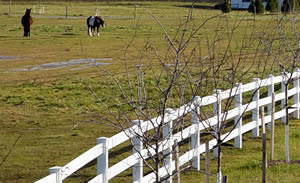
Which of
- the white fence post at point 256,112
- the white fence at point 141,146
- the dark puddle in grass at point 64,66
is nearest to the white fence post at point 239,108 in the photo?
the white fence at point 141,146

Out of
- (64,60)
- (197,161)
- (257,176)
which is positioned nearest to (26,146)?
(197,161)

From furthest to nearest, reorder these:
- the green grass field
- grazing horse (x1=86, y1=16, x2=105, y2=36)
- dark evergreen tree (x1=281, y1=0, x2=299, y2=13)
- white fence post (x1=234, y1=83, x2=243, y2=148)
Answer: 1. grazing horse (x1=86, y1=16, x2=105, y2=36)
2. dark evergreen tree (x1=281, y1=0, x2=299, y2=13)
3. white fence post (x1=234, y1=83, x2=243, y2=148)
4. the green grass field

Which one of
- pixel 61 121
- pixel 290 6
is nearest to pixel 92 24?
pixel 61 121

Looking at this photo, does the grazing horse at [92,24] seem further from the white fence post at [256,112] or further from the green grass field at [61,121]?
the white fence post at [256,112]

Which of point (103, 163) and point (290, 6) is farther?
point (290, 6)

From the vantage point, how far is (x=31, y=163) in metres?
13.0

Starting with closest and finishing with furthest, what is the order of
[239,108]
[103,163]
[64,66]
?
[103,163] → [239,108] → [64,66]

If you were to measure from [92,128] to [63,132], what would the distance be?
80cm

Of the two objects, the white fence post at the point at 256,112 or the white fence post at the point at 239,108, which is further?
the white fence post at the point at 256,112

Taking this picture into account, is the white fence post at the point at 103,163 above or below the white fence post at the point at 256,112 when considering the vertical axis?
above

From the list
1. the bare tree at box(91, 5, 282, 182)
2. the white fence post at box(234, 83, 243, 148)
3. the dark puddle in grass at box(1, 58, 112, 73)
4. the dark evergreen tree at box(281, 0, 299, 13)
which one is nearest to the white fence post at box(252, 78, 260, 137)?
the bare tree at box(91, 5, 282, 182)

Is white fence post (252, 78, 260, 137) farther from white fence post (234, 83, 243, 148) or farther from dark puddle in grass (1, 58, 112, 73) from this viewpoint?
dark puddle in grass (1, 58, 112, 73)

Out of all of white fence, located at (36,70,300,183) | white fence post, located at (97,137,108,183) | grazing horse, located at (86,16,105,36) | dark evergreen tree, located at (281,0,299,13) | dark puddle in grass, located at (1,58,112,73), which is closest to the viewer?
white fence, located at (36,70,300,183)

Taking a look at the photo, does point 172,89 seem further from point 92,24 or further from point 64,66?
point 92,24
